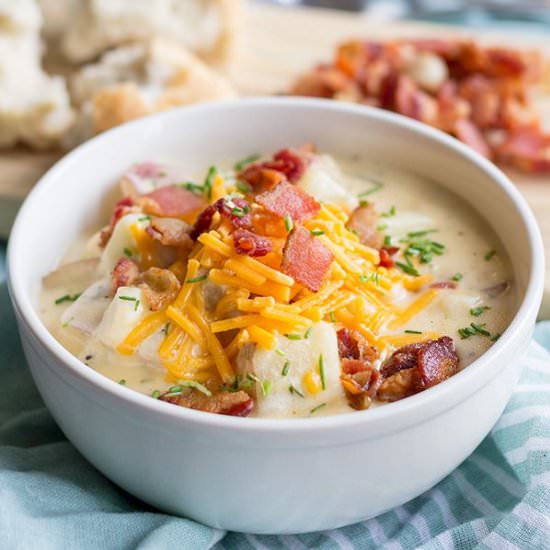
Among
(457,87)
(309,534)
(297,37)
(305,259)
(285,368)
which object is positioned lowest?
(309,534)

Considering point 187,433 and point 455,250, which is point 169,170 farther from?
point 187,433

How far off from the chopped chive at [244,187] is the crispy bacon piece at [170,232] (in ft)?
1.11

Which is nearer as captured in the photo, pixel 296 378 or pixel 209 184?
pixel 296 378

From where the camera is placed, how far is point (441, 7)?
5.29 metres

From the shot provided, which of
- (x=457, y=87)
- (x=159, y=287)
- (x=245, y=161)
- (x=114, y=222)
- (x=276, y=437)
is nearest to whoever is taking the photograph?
(x=276, y=437)

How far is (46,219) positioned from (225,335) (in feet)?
2.82

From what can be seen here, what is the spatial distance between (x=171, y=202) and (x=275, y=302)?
2.26 ft

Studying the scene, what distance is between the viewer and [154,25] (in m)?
4.02

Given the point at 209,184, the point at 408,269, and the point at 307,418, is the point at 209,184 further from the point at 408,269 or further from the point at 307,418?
the point at 307,418

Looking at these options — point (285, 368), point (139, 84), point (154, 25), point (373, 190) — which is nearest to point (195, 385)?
point (285, 368)

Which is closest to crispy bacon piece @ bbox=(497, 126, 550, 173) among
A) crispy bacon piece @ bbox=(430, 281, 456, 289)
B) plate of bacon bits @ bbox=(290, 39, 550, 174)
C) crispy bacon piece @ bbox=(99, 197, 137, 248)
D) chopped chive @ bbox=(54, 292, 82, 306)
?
plate of bacon bits @ bbox=(290, 39, 550, 174)

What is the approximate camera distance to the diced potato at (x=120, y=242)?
2549 millimetres

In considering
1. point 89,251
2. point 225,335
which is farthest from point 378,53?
point 225,335

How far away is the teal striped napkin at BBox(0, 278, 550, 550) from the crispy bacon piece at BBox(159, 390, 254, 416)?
1.05ft
